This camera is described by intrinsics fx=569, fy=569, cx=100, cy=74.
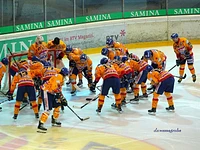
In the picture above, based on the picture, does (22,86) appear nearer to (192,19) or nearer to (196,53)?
(196,53)

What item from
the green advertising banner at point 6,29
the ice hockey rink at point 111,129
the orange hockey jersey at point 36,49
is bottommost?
the ice hockey rink at point 111,129

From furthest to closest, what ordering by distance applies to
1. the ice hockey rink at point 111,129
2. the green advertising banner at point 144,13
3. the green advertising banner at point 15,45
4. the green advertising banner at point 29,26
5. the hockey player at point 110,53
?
the green advertising banner at point 144,13 < the green advertising banner at point 29,26 < the green advertising banner at point 15,45 < the hockey player at point 110,53 < the ice hockey rink at point 111,129

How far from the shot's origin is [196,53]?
1380 cm

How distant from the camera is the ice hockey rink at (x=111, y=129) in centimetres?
746

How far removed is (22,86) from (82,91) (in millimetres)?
2253

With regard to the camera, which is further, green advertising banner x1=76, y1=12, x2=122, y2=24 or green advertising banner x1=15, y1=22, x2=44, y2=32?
green advertising banner x1=76, y1=12, x2=122, y2=24

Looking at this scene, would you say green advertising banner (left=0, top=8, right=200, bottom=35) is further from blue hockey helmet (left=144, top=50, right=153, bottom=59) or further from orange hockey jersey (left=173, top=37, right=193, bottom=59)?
blue hockey helmet (left=144, top=50, right=153, bottom=59)

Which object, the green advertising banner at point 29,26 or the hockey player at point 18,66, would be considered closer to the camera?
the hockey player at point 18,66

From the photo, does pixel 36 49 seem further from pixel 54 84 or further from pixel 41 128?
pixel 41 128

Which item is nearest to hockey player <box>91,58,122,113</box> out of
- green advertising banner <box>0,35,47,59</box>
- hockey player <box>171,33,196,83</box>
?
hockey player <box>171,33,196,83</box>

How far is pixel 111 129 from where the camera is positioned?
8125mm

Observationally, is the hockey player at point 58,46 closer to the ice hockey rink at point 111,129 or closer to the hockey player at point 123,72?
the ice hockey rink at point 111,129

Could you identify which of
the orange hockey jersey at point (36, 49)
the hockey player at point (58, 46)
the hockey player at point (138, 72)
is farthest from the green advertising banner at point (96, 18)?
the hockey player at point (138, 72)

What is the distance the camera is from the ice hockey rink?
746cm
